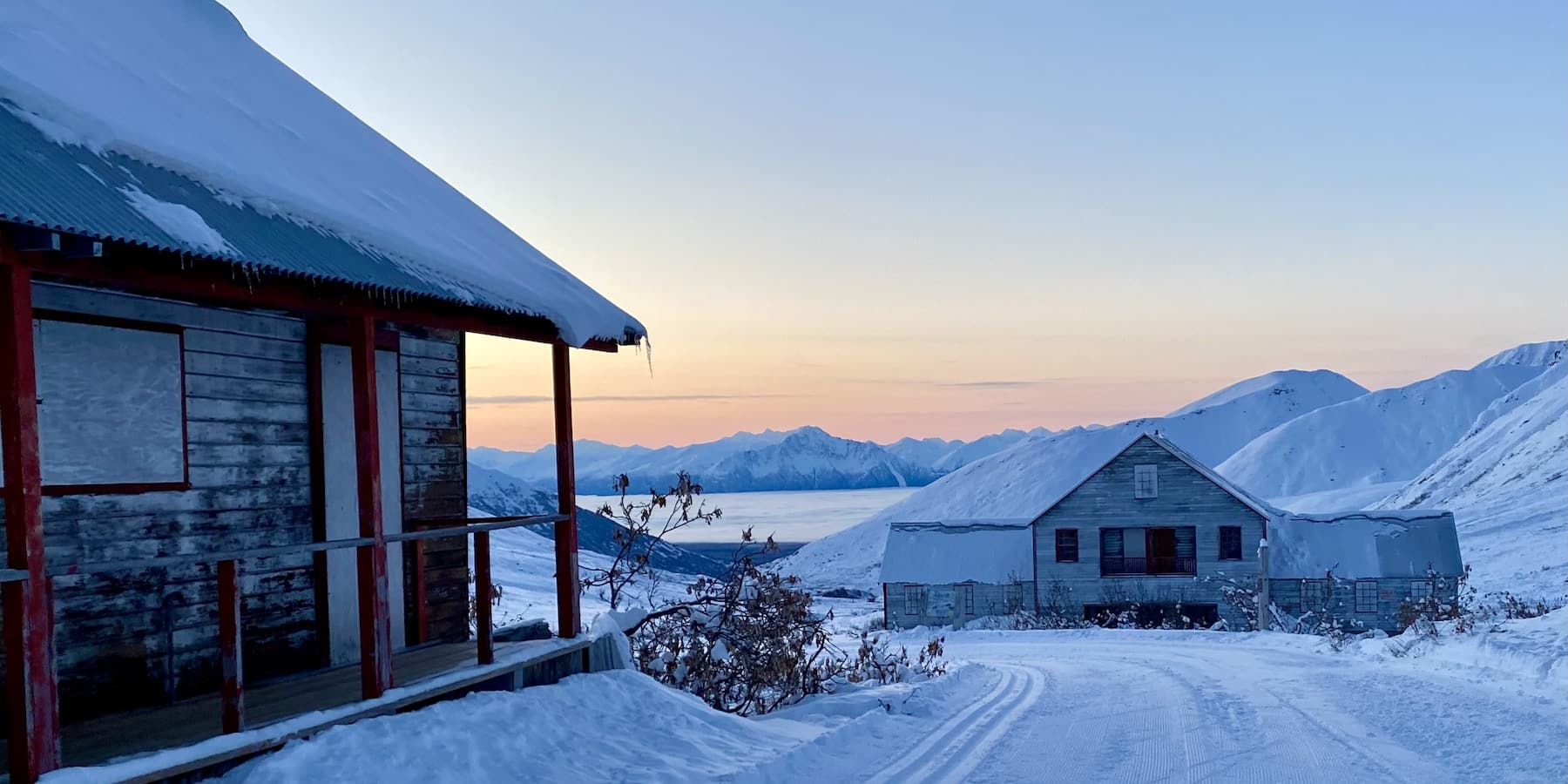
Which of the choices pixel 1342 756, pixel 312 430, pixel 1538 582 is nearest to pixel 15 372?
pixel 312 430

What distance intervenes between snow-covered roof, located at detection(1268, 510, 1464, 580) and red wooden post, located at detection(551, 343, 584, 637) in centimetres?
3095

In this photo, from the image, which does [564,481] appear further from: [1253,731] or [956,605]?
[956,605]

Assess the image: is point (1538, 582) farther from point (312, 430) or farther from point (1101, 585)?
point (312, 430)

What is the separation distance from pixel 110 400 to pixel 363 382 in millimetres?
1662

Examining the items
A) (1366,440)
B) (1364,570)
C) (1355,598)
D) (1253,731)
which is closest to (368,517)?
(1253,731)

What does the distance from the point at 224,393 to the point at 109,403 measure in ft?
3.51

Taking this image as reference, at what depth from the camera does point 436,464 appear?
36.9ft

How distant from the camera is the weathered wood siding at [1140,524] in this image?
1446 inches

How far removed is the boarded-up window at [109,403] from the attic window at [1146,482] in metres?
32.7

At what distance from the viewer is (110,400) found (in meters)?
7.77

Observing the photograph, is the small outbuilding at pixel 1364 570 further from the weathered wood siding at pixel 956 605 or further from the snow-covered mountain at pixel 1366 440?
the snow-covered mountain at pixel 1366 440

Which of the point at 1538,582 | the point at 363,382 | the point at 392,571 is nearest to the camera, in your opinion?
the point at 363,382

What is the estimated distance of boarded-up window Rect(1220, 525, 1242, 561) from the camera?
37.0m

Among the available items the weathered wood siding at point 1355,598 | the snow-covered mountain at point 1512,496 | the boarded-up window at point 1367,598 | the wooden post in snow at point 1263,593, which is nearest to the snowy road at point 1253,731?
the wooden post in snow at point 1263,593
